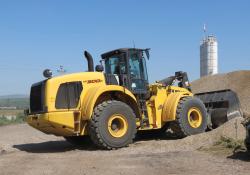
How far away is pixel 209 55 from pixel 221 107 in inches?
1456

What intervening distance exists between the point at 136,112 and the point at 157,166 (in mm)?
4557

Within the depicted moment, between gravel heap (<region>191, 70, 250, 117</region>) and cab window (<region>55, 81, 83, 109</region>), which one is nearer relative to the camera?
cab window (<region>55, 81, 83, 109</region>)

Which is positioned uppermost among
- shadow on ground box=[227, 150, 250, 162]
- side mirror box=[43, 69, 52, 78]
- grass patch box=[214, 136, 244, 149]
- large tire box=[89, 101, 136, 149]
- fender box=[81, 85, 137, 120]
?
side mirror box=[43, 69, 52, 78]

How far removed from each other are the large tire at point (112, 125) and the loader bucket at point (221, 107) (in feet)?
12.3

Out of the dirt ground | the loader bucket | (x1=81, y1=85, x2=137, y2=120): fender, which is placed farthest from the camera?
the loader bucket

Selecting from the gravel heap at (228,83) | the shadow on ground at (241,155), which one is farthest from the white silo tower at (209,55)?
the shadow on ground at (241,155)

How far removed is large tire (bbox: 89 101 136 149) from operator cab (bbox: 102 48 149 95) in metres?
1.02

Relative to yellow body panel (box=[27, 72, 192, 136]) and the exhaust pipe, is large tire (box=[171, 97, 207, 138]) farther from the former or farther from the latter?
the exhaust pipe

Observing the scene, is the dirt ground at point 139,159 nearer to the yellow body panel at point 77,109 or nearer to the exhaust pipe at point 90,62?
Result: the yellow body panel at point 77,109

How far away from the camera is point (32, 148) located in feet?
45.1

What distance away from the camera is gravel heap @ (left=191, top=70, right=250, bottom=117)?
30.1 meters

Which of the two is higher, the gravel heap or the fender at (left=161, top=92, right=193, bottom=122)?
the gravel heap

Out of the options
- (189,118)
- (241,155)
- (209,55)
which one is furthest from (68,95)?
(209,55)

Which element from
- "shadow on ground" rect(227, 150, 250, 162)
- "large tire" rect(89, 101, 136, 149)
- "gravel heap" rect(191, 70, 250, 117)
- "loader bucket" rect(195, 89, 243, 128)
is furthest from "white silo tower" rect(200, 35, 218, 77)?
"shadow on ground" rect(227, 150, 250, 162)
